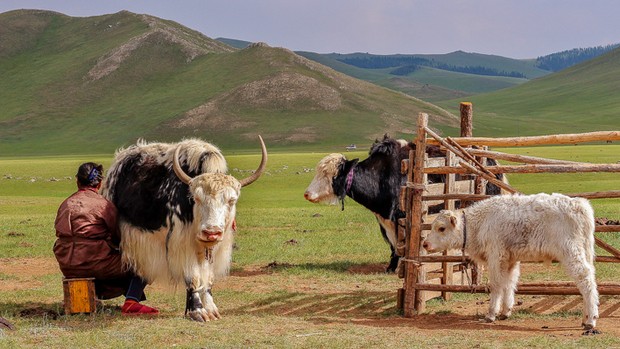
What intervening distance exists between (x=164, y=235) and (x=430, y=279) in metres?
3.57

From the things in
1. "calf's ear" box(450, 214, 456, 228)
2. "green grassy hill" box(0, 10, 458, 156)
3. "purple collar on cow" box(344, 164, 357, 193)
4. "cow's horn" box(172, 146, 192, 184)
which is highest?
"green grassy hill" box(0, 10, 458, 156)

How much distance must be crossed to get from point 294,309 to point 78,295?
2.57 m

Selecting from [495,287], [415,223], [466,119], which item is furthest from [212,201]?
[466,119]

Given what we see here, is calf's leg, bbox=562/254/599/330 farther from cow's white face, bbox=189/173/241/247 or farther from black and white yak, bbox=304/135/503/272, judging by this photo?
black and white yak, bbox=304/135/503/272

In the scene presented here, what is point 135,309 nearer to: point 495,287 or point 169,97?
point 495,287

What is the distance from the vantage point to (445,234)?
9422 mm

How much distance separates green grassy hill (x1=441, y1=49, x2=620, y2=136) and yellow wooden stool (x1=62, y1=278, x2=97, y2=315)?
108642 millimetres

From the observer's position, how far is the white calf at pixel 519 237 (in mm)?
8199

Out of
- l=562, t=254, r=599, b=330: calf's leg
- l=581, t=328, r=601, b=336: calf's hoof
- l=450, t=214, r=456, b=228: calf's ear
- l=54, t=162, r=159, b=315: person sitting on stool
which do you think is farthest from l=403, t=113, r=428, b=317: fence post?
l=54, t=162, r=159, b=315: person sitting on stool

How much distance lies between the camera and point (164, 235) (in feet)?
31.8

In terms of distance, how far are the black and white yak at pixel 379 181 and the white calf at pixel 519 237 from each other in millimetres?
3650

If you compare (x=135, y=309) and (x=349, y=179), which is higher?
(x=349, y=179)

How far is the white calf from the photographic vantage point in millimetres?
8199

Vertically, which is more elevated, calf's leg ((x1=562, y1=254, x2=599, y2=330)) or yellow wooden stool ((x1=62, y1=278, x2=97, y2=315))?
calf's leg ((x1=562, y1=254, x2=599, y2=330))
